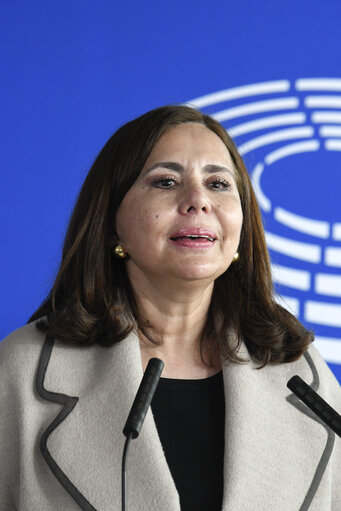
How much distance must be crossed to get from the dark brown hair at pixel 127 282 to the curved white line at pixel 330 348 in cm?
55

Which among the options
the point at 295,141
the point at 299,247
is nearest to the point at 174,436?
the point at 299,247

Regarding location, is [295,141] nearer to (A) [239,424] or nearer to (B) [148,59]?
(B) [148,59]

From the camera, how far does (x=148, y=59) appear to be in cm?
229

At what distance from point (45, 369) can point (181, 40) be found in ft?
4.00

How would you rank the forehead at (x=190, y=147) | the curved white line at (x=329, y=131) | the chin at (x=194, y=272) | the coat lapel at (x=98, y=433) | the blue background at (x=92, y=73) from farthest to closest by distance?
the curved white line at (x=329, y=131)
the blue background at (x=92, y=73)
the forehead at (x=190, y=147)
the chin at (x=194, y=272)
the coat lapel at (x=98, y=433)

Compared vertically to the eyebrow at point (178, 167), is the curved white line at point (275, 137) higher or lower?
lower

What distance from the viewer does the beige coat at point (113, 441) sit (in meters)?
1.39

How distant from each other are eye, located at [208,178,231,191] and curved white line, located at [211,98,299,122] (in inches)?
28.9

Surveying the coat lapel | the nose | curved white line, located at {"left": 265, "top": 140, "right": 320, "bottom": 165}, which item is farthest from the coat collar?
curved white line, located at {"left": 265, "top": 140, "right": 320, "bottom": 165}

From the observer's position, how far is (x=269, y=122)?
237cm

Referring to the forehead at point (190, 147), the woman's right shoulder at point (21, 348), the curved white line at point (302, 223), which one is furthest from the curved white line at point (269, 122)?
the woman's right shoulder at point (21, 348)

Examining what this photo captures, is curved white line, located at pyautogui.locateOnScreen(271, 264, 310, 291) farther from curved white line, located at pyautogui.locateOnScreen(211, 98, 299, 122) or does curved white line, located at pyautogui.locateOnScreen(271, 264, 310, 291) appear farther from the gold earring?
the gold earring

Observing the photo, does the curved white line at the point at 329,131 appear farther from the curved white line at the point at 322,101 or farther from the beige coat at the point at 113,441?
the beige coat at the point at 113,441

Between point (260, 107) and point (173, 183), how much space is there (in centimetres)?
86
